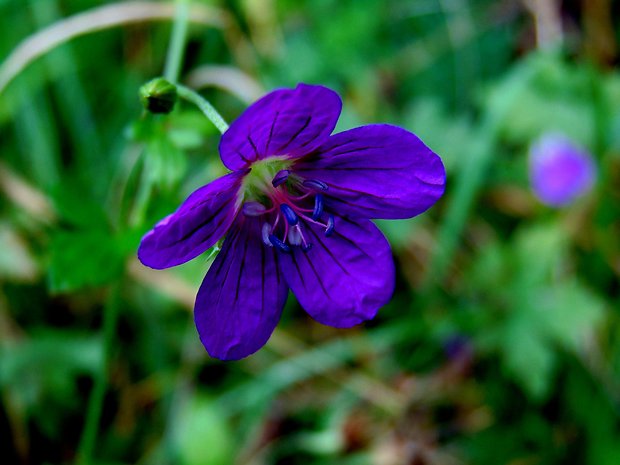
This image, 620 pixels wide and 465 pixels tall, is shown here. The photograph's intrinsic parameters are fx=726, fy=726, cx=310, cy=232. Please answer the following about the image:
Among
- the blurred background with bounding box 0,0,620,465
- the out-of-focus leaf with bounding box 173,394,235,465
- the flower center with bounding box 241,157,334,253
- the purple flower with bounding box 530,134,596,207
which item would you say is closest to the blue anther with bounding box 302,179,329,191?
the flower center with bounding box 241,157,334,253

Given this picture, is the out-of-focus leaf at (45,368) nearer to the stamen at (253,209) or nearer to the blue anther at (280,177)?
the stamen at (253,209)

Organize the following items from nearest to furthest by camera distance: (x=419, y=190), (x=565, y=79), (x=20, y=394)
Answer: (x=419, y=190) → (x=20, y=394) → (x=565, y=79)

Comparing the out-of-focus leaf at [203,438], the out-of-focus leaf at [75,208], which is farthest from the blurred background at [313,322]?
the out-of-focus leaf at [75,208]

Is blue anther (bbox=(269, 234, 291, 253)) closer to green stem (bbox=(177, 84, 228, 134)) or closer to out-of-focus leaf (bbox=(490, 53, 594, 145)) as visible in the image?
green stem (bbox=(177, 84, 228, 134))

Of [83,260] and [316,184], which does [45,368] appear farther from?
[316,184]

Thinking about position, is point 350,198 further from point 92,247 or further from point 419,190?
point 92,247

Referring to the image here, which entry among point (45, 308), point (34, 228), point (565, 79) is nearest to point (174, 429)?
point (45, 308)
